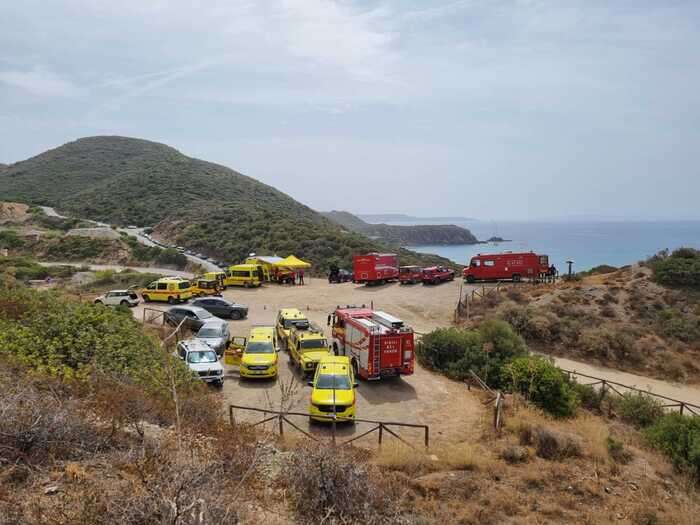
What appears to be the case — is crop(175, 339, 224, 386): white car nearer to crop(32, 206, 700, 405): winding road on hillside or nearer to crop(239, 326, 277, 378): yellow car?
crop(239, 326, 277, 378): yellow car

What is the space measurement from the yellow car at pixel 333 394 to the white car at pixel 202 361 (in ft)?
13.5

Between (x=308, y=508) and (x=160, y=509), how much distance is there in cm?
273

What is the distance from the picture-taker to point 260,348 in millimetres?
17828

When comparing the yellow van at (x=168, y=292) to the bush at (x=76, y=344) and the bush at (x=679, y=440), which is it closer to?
the bush at (x=76, y=344)

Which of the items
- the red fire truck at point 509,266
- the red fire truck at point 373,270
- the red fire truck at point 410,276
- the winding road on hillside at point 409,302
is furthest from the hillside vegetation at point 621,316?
the red fire truck at point 373,270

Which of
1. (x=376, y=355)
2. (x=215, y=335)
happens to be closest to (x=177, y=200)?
(x=215, y=335)

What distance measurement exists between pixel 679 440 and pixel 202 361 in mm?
14910

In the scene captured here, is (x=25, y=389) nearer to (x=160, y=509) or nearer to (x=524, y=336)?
(x=160, y=509)

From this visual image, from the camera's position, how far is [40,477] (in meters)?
6.70

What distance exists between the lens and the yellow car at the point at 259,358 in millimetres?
16875

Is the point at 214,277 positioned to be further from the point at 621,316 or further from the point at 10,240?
the point at 10,240

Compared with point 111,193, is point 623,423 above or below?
below

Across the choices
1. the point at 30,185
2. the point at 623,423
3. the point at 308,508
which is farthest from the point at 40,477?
the point at 30,185

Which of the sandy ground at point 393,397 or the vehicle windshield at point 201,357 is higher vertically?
the vehicle windshield at point 201,357
